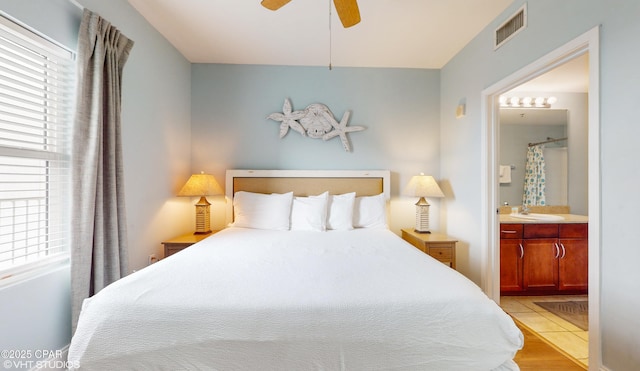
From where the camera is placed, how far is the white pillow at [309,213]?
2818 mm

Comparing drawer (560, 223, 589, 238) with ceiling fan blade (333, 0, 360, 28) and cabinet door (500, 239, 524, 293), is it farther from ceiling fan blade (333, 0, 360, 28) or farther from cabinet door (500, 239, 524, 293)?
ceiling fan blade (333, 0, 360, 28)

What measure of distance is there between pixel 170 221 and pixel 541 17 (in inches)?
145

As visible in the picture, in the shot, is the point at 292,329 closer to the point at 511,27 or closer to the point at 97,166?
the point at 97,166

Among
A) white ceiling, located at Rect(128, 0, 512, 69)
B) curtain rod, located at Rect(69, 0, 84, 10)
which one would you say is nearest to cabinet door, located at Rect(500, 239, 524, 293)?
white ceiling, located at Rect(128, 0, 512, 69)

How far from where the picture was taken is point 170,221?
286 centimetres

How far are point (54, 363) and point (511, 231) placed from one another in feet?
12.8

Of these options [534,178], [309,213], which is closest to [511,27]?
[534,178]

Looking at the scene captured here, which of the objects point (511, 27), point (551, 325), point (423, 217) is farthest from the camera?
point (423, 217)

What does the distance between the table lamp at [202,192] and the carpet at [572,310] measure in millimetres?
3617

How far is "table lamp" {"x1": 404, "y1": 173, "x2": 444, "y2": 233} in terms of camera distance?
303 cm

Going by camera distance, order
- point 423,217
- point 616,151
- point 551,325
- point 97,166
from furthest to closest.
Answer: point 423,217 < point 551,325 < point 97,166 < point 616,151

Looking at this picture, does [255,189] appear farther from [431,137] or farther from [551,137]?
[551,137]

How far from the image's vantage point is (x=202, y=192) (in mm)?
2873

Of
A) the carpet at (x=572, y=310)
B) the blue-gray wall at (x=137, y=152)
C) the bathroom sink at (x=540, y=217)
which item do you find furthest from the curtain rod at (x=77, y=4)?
the carpet at (x=572, y=310)
